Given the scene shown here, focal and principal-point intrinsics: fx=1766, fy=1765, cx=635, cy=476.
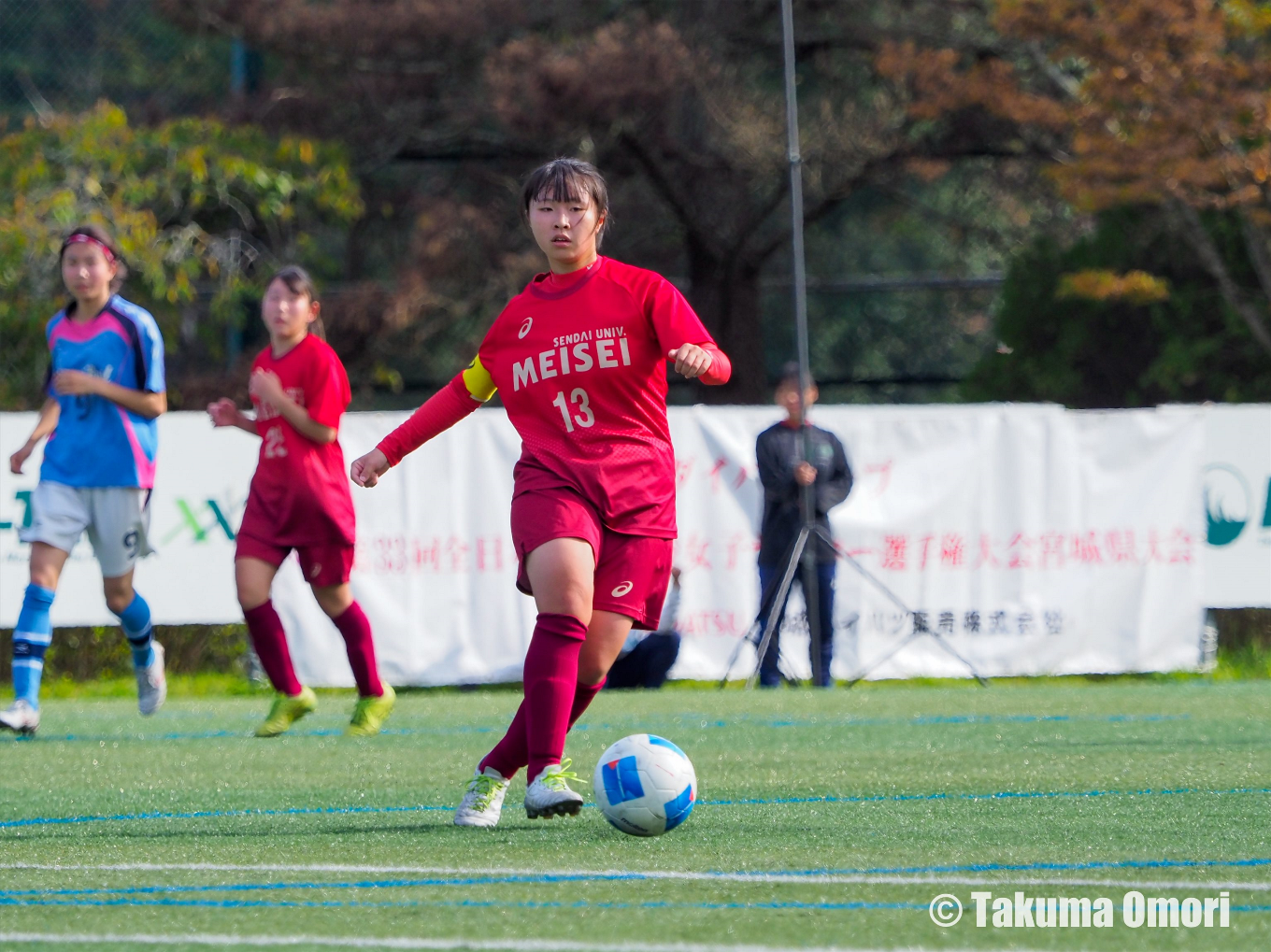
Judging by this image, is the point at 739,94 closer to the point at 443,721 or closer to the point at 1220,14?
the point at 1220,14

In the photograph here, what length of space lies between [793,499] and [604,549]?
6.25 metres

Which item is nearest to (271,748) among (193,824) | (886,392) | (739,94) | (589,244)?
(193,824)

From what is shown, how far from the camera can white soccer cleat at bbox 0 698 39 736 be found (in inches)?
287

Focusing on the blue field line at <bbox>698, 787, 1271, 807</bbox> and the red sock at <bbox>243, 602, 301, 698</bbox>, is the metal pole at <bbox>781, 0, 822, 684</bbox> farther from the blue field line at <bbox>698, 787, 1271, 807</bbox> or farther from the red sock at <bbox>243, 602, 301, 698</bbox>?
the blue field line at <bbox>698, 787, 1271, 807</bbox>

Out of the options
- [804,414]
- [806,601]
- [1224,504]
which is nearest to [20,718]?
[806,601]

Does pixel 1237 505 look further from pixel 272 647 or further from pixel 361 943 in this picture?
pixel 361 943

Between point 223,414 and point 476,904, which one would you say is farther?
point 223,414

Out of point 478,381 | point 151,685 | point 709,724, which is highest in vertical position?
point 478,381

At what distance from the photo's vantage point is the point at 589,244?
481 cm

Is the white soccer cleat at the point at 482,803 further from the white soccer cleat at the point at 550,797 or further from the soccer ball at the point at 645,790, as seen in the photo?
the soccer ball at the point at 645,790

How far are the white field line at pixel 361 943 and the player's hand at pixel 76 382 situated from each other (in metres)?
4.55

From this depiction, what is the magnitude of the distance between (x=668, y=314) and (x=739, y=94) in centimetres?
1288

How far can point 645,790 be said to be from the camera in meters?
4.31

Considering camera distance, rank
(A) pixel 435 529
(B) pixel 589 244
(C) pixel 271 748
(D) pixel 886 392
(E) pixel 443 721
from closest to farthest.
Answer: (B) pixel 589 244
(C) pixel 271 748
(E) pixel 443 721
(A) pixel 435 529
(D) pixel 886 392
